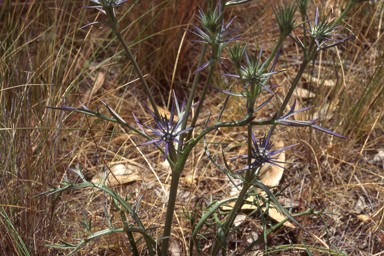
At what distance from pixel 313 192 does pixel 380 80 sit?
2.86ft

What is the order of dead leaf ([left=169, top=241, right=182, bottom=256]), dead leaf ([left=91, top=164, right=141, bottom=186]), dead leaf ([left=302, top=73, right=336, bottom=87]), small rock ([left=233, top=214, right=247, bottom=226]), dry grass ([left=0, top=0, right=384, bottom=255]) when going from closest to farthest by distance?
dry grass ([left=0, top=0, right=384, bottom=255])
dead leaf ([left=169, top=241, right=182, bottom=256])
small rock ([left=233, top=214, right=247, bottom=226])
dead leaf ([left=91, top=164, right=141, bottom=186])
dead leaf ([left=302, top=73, right=336, bottom=87])

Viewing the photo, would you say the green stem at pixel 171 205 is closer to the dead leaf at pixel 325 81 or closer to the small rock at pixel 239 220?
the small rock at pixel 239 220

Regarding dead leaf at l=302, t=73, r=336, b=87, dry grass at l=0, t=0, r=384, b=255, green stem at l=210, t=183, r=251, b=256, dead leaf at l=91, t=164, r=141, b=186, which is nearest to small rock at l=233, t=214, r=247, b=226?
dry grass at l=0, t=0, r=384, b=255

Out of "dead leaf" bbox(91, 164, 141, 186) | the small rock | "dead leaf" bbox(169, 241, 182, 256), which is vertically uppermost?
"dead leaf" bbox(91, 164, 141, 186)

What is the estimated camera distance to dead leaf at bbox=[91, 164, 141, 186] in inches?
82.9

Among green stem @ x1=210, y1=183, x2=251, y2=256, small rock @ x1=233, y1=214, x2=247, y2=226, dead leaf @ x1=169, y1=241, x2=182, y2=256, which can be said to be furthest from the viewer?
small rock @ x1=233, y1=214, x2=247, y2=226

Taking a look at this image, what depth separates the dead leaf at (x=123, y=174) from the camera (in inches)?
82.9

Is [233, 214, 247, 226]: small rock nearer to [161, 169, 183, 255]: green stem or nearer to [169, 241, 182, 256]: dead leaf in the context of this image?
[169, 241, 182, 256]: dead leaf

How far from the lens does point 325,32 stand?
3.32 feet

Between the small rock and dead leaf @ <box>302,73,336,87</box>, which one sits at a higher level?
dead leaf @ <box>302,73,336,87</box>

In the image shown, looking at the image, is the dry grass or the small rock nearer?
the dry grass

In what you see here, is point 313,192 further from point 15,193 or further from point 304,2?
point 15,193

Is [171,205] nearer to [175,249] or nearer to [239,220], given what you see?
[175,249]

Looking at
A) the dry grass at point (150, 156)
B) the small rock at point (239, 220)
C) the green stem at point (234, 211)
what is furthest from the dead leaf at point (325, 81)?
the green stem at point (234, 211)
